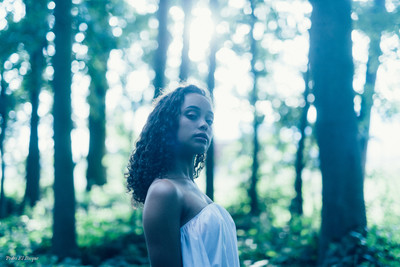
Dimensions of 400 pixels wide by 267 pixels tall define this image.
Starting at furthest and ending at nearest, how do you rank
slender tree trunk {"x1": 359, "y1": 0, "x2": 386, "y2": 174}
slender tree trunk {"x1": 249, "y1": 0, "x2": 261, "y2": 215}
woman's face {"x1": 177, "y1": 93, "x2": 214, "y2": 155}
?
slender tree trunk {"x1": 249, "y1": 0, "x2": 261, "y2": 215} → slender tree trunk {"x1": 359, "y1": 0, "x2": 386, "y2": 174} → woman's face {"x1": 177, "y1": 93, "x2": 214, "y2": 155}

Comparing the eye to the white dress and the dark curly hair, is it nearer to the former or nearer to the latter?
the dark curly hair

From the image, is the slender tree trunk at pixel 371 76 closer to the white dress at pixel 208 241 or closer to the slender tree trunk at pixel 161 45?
the slender tree trunk at pixel 161 45

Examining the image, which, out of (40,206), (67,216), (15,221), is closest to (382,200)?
(67,216)

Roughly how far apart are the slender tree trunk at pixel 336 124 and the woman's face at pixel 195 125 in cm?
473

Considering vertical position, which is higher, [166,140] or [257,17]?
[257,17]

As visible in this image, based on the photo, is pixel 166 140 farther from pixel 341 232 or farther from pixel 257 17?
pixel 257 17

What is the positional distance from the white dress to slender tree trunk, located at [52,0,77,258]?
20.3ft

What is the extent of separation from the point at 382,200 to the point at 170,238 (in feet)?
31.4

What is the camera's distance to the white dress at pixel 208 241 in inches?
75.0

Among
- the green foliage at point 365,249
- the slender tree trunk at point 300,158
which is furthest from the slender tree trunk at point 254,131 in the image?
the green foliage at point 365,249

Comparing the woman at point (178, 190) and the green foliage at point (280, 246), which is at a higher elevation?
the woman at point (178, 190)

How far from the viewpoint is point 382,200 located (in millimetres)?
9758

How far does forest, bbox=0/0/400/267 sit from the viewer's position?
643cm

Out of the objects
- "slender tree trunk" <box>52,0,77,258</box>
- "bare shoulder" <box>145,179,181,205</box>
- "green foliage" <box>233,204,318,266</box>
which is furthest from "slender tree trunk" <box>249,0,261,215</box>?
"bare shoulder" <box>145,179,181,205</box>
